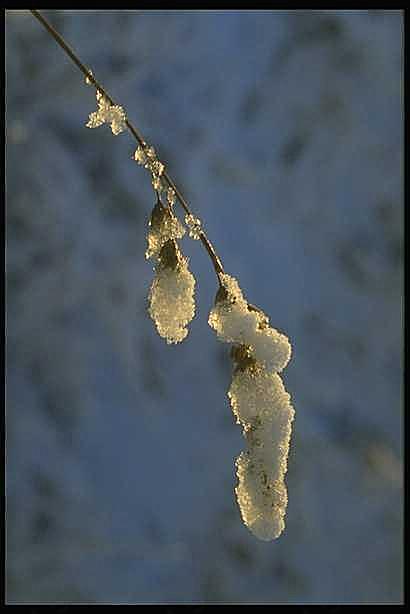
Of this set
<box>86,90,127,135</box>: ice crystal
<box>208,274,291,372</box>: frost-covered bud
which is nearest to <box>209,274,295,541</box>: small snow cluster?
<box>208,274,291,372</box>: frost-covered bud

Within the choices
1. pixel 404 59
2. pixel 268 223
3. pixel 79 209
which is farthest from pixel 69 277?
pixel 404 59

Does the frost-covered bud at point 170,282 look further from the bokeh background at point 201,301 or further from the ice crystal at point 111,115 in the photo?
the bokeh background at point 201,301

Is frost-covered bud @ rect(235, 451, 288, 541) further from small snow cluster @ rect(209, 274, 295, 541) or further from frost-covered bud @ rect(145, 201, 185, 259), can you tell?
frost-covered bud @ rect(145, 201, 185, 259)

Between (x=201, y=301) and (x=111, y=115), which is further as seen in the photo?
(x=201, y=301)

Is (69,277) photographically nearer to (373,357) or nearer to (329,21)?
(373,357)

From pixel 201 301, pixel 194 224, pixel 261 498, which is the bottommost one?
pixel 261 498

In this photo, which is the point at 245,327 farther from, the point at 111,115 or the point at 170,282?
the point at 111,115

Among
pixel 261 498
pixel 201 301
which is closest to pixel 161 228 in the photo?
pixel 261 498
